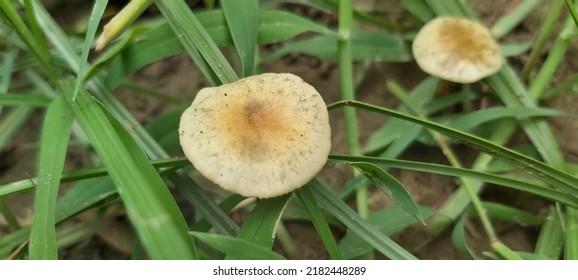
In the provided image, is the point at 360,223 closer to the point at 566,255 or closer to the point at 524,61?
the point at 566,255

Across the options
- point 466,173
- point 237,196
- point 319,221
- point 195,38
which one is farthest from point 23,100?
point 466,173

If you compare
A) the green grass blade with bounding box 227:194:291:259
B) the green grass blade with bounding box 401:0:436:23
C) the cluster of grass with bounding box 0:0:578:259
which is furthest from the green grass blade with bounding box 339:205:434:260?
the green grass blade with bounding box 401:0:436:23

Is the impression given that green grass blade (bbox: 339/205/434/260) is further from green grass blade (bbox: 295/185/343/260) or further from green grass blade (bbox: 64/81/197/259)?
green grass blade (bbox: 64/81/197/259)

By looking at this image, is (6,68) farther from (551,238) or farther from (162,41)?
(551,238)

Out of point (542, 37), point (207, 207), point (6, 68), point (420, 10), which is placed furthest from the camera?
point (420, 10)

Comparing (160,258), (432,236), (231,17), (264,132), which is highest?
(231,17)
